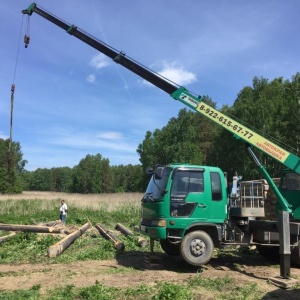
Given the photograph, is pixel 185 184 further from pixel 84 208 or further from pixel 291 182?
pixel 84 208

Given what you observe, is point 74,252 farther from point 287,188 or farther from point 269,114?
point 269,114

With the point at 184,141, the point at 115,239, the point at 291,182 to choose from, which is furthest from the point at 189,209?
the point at 184,141

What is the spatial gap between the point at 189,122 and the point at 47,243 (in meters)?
49.1

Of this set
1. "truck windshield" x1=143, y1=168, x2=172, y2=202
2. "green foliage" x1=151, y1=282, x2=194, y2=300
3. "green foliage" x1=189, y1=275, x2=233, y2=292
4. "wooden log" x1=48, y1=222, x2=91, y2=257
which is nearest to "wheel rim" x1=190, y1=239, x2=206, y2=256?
"green foliage" x1=189, y1=275, x2=233, y2=292

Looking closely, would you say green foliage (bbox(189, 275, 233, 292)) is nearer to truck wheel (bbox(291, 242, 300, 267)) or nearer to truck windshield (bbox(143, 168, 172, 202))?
truck windshield (bbox(143, 168, 172, 202))

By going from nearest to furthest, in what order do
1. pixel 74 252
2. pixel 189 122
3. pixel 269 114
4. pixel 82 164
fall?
1. pixel 74 252
2. pixel 269 114
3. pixel 189 122
4. pixel 82 164

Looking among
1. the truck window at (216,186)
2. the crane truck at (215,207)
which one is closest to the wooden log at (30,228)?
the crane truck at (215,207)

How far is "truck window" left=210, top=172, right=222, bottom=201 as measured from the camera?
393 inches

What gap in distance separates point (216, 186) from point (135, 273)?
3007mm

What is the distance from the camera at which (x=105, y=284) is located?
8.09m

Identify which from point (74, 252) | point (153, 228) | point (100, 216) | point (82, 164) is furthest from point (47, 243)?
point (82, 164)

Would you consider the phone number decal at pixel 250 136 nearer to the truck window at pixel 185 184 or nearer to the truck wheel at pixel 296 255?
the truck window at pixel 185 184

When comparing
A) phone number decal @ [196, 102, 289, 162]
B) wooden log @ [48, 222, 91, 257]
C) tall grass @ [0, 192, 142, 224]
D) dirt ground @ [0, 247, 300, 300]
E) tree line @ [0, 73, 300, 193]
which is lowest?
dirt ground @ [0, 247, 300, 300]

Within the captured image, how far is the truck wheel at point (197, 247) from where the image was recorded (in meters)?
9.53
